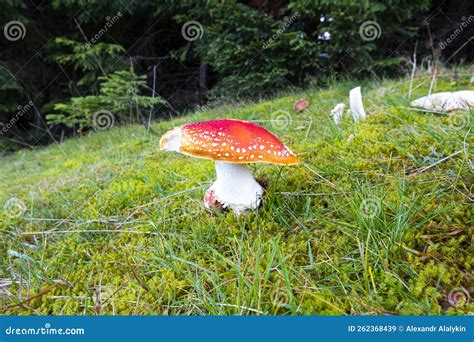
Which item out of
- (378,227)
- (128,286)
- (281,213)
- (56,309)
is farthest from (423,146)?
(56,309)

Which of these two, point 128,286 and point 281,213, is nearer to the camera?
point 128,286

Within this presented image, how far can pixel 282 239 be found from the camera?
4.95ft

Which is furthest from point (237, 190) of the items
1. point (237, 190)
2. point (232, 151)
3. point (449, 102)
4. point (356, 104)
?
point (449, 102)

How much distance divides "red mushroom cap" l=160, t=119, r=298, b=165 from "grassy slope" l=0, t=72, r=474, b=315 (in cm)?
26

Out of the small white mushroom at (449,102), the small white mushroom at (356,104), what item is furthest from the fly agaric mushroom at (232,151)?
the small white mushroom at (449,102)

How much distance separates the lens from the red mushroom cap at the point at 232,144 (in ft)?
4.53

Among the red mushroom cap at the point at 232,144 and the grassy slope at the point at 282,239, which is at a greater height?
the red mushroom cap at the point at 232,144

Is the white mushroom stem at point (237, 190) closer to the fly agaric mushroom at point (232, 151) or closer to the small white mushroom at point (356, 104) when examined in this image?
the fly agaric mushroom at point (232, 151)

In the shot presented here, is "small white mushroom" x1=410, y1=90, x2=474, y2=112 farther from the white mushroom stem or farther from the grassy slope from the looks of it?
the white mushroom stem

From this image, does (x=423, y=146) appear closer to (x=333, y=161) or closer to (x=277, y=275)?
(x=333, y=161)

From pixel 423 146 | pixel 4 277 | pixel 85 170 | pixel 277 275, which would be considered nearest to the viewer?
pixel 277 275

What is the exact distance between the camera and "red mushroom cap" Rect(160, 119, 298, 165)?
4.53 feet

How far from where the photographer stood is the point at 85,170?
10.9 ft

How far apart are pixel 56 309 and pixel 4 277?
19.6 inches
